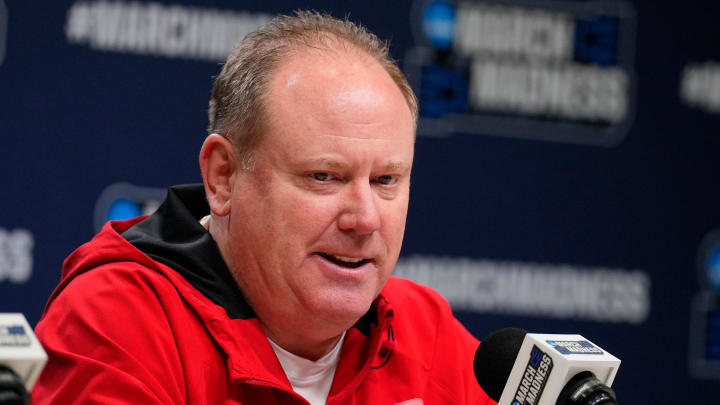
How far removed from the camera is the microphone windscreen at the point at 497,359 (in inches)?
63.9

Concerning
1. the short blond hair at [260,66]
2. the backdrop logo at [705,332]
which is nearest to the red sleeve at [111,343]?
the short blond hair at [260,66]

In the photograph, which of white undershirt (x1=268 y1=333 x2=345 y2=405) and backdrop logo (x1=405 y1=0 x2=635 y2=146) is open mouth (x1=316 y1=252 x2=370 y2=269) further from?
backdrop logo (x1=405 y1=0 x2=635 y2=146)

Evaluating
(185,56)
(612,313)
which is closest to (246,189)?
(185,56)

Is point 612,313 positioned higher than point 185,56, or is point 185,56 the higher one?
point 185,56

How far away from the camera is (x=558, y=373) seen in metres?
1.37

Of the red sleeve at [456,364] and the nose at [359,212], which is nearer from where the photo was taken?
the nose at [359,212]

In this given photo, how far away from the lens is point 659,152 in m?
3.57

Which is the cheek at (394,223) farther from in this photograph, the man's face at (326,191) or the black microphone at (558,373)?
the black microphone at (558,373)

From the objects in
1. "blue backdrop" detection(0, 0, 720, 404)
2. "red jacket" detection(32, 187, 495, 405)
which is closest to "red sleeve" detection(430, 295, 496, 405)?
"red jacket" detection(32, 187, 495, 405)

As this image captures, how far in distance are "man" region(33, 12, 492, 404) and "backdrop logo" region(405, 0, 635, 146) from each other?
1376mm

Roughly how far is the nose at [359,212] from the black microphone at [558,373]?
33 cm

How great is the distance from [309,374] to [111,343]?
1.45ft

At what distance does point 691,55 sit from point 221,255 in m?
2.31

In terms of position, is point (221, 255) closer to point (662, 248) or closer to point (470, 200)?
point (470, 200)
